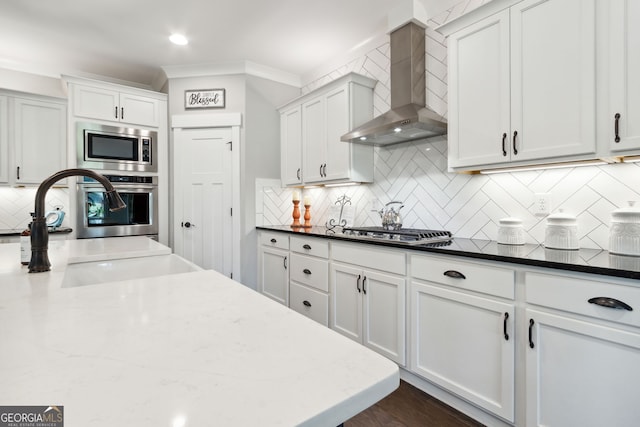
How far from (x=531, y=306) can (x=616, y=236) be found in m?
0.53

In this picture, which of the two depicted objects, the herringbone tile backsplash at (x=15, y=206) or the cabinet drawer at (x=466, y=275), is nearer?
the cabinet drawer at (x=466, y=275)

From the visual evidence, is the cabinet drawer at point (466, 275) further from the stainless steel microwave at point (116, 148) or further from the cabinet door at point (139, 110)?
the cabinet door at point (139, 110)

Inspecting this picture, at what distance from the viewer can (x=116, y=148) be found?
346cm

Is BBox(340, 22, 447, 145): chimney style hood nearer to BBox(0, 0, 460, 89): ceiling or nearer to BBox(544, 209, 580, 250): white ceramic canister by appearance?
BBox(0, 0, 460, 89): ceiling

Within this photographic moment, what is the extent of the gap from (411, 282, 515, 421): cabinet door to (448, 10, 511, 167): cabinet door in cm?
86

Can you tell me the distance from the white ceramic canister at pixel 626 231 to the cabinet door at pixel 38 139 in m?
4.83

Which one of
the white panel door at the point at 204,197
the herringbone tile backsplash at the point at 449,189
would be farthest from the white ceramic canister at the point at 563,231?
the white panel door at the point at 204,197

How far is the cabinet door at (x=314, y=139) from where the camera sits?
3.28 m

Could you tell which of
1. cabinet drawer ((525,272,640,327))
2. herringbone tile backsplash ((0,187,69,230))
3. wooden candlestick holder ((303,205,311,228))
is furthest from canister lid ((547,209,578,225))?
herringbone tile backsplash ((0,187,69,230))

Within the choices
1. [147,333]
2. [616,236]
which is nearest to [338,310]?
[616,236]

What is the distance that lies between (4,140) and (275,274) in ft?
10.3

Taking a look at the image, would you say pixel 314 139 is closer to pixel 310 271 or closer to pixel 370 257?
pixel 310 271

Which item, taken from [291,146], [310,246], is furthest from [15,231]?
[310,246]

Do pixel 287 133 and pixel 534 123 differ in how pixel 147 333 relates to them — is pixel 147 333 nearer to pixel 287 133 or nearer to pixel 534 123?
pixel 534 123
